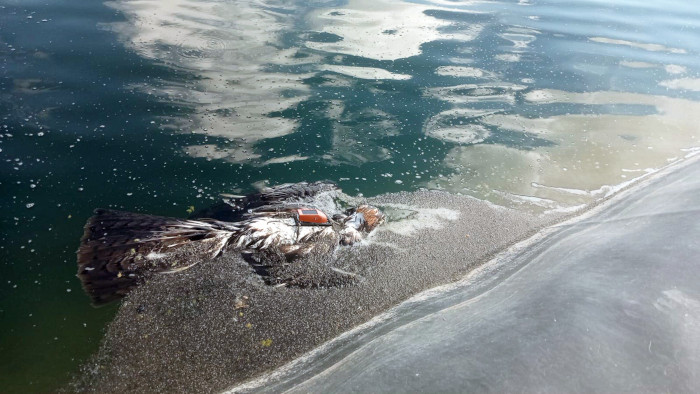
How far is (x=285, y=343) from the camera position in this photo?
9.03 feet

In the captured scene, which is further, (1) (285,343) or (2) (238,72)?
(2) (238,72)

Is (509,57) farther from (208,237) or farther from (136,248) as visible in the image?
(136,248)

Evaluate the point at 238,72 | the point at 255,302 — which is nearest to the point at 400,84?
the point at 238,72

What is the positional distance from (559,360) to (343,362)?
1.12 meters

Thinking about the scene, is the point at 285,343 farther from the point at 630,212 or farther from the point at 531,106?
the point at 531,106

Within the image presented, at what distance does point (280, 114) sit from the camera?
529 cm

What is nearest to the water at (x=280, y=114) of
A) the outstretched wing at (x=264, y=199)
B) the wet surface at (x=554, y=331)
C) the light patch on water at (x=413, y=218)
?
the outstretched wing at (x=264, y=199)

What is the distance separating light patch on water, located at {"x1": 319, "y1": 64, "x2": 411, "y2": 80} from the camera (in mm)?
6207

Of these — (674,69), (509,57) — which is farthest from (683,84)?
(509,57)

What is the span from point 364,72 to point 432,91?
90 centimetres

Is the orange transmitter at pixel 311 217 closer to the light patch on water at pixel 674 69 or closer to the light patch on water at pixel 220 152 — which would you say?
the light patch on water at pixel 220 152

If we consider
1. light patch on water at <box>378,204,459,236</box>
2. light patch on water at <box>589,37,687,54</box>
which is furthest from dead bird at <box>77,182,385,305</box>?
light patch on water at <box>589,37,687,54</box>

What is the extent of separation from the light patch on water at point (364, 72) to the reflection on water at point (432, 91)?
1.1 inches

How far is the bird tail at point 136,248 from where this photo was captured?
124 inches
